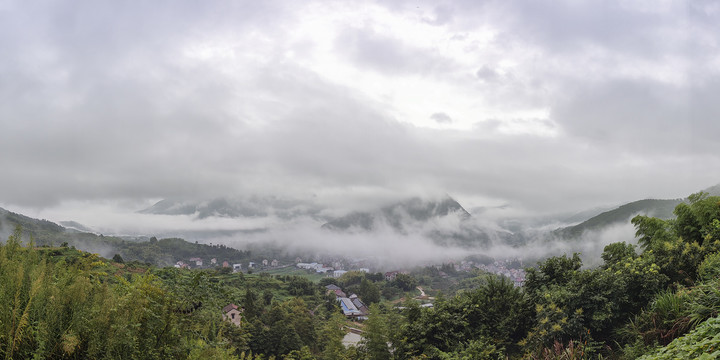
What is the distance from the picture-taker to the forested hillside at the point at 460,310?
3.00m

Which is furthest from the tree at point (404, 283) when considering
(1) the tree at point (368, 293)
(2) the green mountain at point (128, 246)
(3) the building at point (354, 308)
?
(2) the green mountain at point (128, 246)

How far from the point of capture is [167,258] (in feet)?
405

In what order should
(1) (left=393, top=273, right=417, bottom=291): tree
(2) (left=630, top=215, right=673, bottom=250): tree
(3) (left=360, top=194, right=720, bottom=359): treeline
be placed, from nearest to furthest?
1. (3) (left=360, top=194, right=720, bottom=359): treeline
2. (2) (left=630, top=215, right=673, bottom=250): tree
3. (1) (left=393, top=273, right=417, bottom=291): tree

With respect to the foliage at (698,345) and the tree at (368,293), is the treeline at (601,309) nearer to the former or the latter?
the foliage at (698,345)

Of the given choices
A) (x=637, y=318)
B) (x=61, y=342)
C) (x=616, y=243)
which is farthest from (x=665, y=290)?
(x=61, y=342)

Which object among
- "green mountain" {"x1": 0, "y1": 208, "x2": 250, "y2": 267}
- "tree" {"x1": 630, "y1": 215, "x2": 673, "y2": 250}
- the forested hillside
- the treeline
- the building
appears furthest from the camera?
"green mountain" {"x1": 0, "y1": 208, "x2": 250, "y2": 267}

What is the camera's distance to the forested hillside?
9.84 ft

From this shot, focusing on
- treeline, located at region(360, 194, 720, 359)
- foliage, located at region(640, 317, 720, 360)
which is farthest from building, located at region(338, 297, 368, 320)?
foliage, located at region(640, 317, 720, 360)

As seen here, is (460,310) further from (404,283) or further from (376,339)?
(404,283)

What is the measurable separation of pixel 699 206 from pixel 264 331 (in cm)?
3037

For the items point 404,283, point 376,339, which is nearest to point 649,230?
point 376,339

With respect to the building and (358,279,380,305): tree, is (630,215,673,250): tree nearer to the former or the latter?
the building

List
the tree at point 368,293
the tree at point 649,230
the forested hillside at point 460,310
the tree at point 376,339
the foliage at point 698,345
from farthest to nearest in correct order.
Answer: the tree at point 368,293, the tree at point 376,339, the tree at point 649,230, the foliage at point 698,345, the forested hillside at point 460,310

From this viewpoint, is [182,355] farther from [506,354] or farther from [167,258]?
[167,258]
